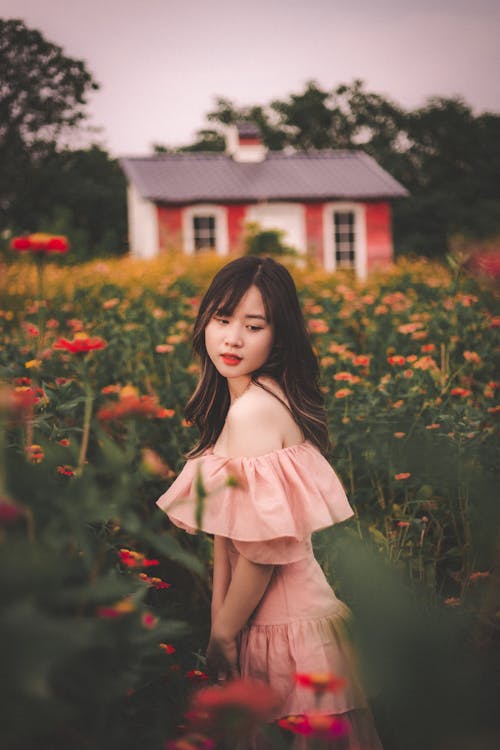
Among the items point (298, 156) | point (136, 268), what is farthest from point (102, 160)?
point (136, 268)

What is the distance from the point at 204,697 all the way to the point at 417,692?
32 cm

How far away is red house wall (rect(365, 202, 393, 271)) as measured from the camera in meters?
16.6

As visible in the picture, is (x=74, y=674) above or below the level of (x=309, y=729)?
above

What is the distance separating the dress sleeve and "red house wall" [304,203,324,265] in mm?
15513

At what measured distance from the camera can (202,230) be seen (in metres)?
16.1

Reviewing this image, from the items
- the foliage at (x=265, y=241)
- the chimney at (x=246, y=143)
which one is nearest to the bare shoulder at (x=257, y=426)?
the foliage at (x=265, y=241)

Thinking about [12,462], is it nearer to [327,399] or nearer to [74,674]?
[74,674]

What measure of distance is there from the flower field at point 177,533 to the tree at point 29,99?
56.1 ft

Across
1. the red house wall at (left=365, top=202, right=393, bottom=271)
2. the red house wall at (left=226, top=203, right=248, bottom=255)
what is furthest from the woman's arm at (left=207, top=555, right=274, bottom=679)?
the red house wall at (left=365, top=202, right=393, bottom=271)

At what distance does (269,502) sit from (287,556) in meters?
0.11

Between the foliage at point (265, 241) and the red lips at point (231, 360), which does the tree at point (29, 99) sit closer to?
the foliage at point (265, 241)

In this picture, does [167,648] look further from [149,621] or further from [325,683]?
[325,683]

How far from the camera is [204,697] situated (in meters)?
0.65

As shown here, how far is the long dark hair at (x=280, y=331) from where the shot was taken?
1443 mm
